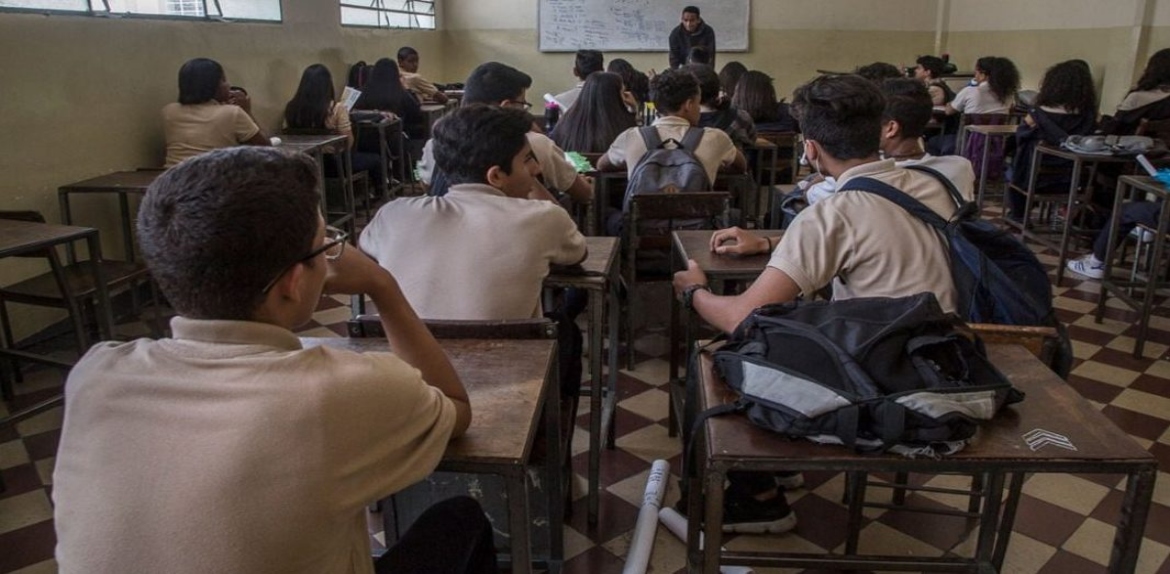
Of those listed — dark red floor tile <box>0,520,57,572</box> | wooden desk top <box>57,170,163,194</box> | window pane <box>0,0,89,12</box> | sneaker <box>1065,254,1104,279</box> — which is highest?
window pane <box>0,0,89,12</box>

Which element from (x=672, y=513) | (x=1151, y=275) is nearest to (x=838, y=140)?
(x=672, y=513)

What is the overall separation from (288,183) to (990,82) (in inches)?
265

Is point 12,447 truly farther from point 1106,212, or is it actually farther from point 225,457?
point 1106,212

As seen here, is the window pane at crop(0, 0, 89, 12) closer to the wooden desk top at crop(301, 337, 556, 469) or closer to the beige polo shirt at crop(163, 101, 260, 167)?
the beige polo shirt at crop(163, 101, 260, 167)

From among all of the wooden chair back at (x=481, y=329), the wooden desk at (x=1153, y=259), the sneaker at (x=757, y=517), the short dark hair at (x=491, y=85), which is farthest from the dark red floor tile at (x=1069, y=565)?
the short dark hair at (x=491, y=85)

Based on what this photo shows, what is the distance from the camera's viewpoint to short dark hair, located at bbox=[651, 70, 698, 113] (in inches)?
135

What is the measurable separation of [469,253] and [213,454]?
1.00m

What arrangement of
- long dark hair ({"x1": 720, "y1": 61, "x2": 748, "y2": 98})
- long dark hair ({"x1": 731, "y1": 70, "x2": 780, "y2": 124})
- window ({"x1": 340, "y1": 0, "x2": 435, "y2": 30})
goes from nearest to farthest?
1. long dark hair ({"x1": 731, "y1": 70, "x2": 780, "y2": 124})
2. long dark hair ({"x1": 720, "y1": 61, "x2": 748, "y2": 98})
3. window ({"x1": 340, "y1": 0, "x2": 435, "y2": 30})

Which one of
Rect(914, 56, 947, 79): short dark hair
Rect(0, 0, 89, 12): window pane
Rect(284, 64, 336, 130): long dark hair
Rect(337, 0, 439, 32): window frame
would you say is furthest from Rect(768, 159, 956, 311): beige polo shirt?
Rect(914, 56, 947, 79): short dark hair

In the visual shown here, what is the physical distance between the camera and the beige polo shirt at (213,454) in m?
0.77

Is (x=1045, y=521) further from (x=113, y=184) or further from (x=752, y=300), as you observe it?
(x=113, y=184)

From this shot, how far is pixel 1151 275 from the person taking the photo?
10.7ft

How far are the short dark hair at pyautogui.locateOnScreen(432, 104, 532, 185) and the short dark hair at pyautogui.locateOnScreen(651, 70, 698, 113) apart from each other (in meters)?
1.58

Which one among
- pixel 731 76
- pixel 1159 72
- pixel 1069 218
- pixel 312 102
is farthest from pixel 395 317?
pixel 1159 72
